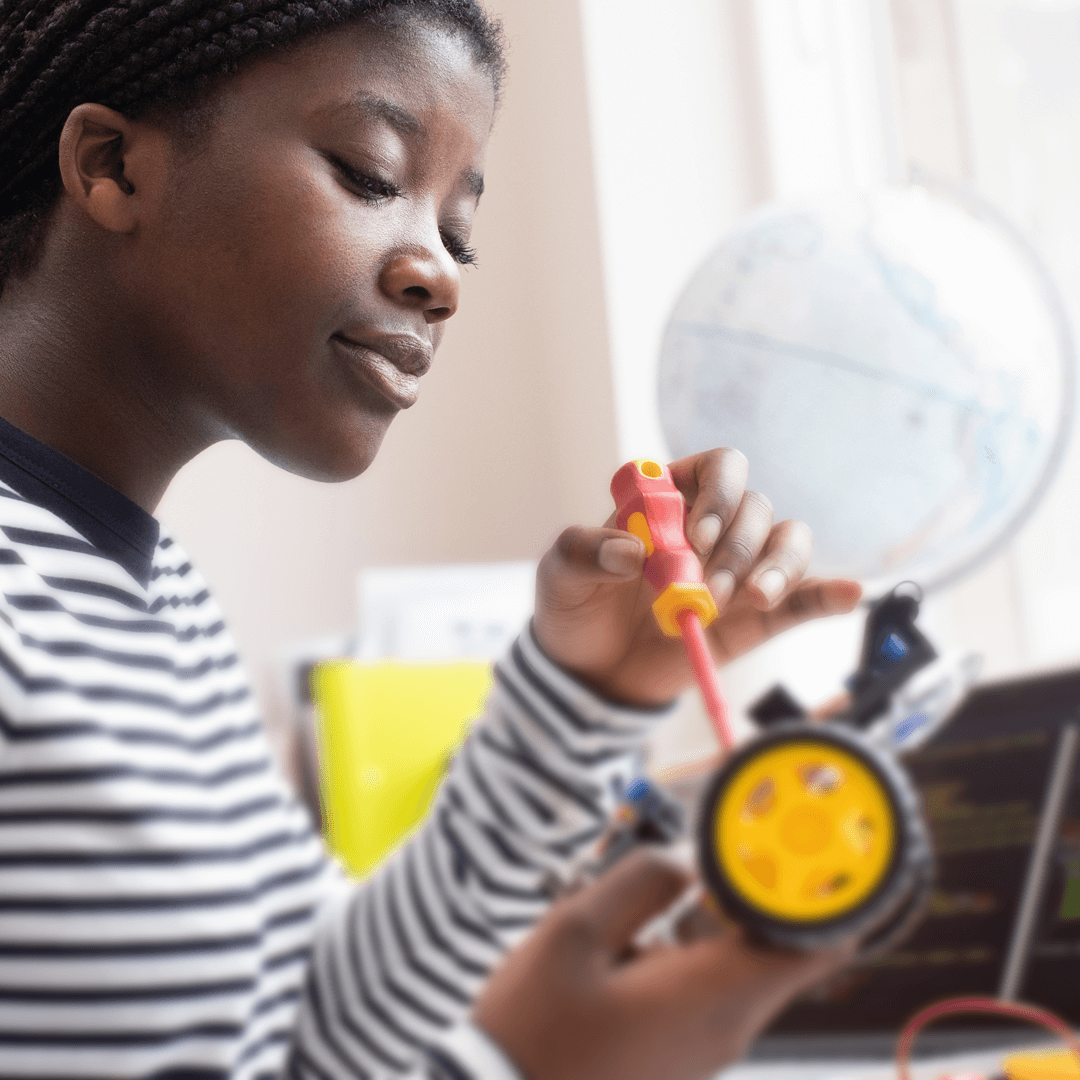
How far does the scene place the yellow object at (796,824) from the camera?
21cm

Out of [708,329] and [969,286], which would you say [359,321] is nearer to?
[708,329]

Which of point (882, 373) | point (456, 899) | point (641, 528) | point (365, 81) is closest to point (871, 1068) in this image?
point (456, 899)

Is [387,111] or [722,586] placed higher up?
[387,111]

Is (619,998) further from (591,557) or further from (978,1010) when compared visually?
(978,1010)

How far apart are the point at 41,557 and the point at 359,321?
15cm

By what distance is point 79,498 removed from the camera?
16.6 inches

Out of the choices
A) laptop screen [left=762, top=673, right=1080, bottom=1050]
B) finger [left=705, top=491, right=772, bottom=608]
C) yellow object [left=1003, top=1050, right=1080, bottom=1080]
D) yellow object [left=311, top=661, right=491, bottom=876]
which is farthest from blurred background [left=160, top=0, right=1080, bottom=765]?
finger [left=705, top=491, right=772, bottom=608]

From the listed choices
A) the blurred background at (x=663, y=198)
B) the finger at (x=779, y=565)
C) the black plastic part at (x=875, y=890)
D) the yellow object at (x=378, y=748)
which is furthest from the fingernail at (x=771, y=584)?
the blurred background at (x=663, y=198)

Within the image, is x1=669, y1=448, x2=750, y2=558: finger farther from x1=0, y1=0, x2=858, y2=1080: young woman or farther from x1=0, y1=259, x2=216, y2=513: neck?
x1=0, y1=259, x2=216, y2=513: neck

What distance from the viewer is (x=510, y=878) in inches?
21.5

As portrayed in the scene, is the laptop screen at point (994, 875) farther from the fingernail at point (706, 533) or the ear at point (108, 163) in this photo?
the ear at point (108, 163)

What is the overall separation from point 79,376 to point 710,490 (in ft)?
0.79

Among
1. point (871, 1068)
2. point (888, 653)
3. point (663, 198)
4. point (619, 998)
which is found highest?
point (663, 198)

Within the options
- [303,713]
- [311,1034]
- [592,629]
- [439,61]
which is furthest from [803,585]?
[303,713]
